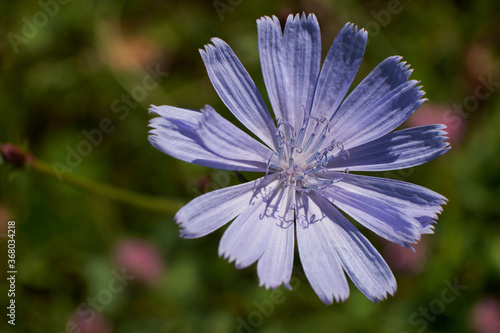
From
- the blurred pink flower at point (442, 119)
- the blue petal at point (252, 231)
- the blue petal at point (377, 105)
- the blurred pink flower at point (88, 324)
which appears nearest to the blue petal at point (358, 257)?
the blue petal at point (252, 231)

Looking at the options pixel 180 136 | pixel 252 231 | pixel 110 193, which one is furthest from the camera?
pixel 110 193

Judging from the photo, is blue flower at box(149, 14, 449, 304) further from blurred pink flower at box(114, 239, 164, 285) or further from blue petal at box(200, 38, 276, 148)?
blurred pink flower at box(114, 239, 164, 285)

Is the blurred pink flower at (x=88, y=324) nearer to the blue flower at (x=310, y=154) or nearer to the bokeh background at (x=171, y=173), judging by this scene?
the bokeh background at (x=171, y=173)

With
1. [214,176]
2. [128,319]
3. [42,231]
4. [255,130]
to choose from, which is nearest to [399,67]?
[255,130]

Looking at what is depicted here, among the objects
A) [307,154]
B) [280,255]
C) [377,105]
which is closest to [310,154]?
[307,154]

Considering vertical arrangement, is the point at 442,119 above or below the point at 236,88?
below

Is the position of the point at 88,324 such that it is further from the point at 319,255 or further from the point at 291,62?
the point at 291,62
